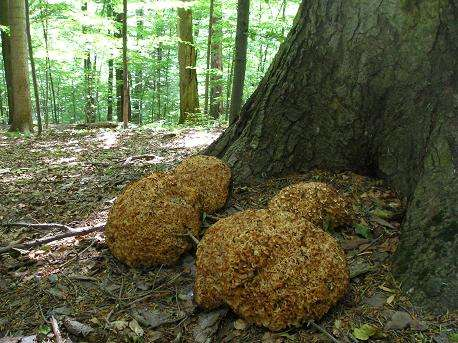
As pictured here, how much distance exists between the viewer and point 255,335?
2322 mm

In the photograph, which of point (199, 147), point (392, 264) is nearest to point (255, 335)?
point (392, 264)

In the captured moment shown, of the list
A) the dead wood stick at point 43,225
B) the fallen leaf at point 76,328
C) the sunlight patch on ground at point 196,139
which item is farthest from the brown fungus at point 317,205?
the sunlight patch on ground at point 196,139

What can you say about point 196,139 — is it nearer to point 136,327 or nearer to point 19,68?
point 136,327

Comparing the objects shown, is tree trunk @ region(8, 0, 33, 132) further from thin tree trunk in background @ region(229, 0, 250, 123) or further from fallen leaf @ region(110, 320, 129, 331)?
fallen leaf @ region(110, 320, 129, 331)

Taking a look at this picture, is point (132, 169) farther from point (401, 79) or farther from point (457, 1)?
point (457, 1)

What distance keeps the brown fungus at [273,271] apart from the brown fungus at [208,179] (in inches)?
41.1

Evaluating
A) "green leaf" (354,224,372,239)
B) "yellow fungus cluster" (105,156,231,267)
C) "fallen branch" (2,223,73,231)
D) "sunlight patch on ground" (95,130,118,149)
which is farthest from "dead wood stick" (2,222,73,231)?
"sunlight patch on ground" (95,130,118,149)

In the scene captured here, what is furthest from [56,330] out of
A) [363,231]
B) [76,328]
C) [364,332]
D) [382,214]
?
[382,214]

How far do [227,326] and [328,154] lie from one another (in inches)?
86.6

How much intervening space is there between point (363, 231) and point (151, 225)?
5.68 feet

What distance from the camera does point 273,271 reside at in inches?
93.4

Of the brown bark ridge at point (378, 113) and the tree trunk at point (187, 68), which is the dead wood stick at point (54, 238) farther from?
the tree trunk at point (187, 68)

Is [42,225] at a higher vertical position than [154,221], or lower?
lower

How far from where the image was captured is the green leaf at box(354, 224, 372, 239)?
10.2 feet
